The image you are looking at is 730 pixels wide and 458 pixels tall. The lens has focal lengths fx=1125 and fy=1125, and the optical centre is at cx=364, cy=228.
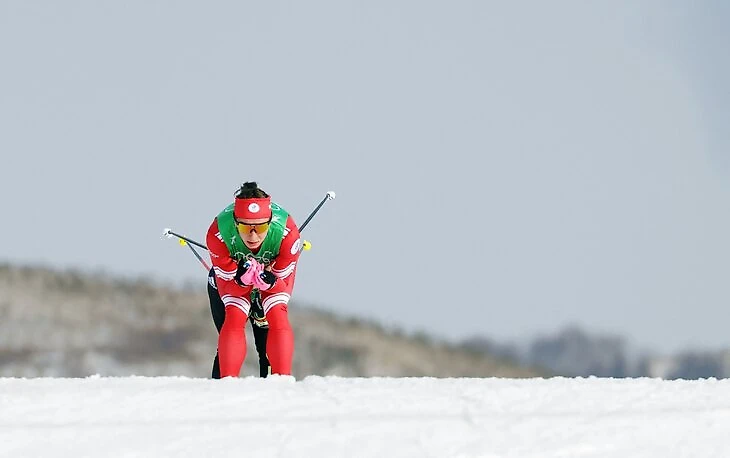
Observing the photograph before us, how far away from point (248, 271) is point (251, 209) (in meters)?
0.47

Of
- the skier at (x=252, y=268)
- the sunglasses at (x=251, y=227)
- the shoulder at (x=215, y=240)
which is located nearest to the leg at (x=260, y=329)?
the skier at (x=252, y=268)

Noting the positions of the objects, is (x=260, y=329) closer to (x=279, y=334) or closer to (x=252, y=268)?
(x=279, y=334)

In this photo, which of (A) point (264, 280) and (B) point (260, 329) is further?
(B) point (260, 329)

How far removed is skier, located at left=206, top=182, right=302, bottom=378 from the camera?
8.21 m

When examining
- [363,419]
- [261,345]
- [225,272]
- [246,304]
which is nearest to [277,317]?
[246,304]

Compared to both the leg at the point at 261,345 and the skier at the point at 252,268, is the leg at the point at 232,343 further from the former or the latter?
the leg at the point at 261,345

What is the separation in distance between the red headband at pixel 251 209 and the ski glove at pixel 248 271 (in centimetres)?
37

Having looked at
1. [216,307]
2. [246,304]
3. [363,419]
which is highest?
[216,307]


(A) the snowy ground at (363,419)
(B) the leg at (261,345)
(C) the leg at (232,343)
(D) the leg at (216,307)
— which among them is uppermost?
(D) the leg at (216,307)

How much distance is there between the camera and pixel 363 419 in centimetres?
547

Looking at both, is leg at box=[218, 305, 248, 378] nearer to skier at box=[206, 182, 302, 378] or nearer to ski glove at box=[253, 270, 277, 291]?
skier at box=[206, 182, 302, 378]

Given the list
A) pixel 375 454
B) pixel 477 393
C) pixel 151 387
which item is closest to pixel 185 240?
pixel 151 387

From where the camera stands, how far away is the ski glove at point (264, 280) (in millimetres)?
8266

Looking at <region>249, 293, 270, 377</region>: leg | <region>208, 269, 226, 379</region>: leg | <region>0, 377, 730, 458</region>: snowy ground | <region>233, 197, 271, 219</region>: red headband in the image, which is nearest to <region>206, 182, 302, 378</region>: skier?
<region>233, 197, 271, 219</region>: red headband
